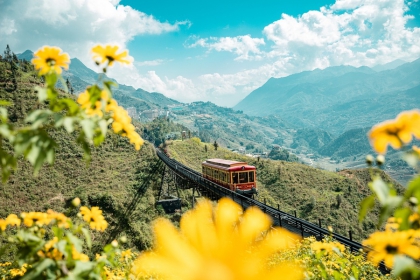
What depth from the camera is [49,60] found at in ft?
6.00

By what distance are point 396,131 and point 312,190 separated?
57.5 meters

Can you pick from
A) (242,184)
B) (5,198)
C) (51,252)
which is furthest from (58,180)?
(51,252)

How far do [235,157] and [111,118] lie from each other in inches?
2542

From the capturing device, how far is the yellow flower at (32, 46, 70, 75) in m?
1.78

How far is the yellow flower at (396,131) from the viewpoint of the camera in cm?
109

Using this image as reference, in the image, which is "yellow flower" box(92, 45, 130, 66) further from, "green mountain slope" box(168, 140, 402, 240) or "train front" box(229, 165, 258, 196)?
"green mountain slope" box(168, 140, 402, 240)

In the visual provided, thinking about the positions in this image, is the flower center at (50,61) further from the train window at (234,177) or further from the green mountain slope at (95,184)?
the green mountain slope at (95,184)

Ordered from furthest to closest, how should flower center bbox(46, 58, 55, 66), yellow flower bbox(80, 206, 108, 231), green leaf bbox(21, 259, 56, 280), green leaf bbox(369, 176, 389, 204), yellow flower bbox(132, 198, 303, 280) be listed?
yellow flower bbox(80, 206, 108, 231), flower center bbox(46, 58, 55, 66), green leaf bbox(21, 259, 56, 280), green leaf bbox(369, 176, 389, 204), yellow flower bbox(132, 198, 303, 280)

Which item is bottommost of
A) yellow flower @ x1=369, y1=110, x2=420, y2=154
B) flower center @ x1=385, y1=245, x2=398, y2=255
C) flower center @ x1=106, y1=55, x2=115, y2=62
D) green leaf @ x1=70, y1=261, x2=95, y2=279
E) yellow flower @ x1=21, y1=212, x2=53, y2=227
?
green leaf @ x1=70, y1=261, x2=95, y2=279

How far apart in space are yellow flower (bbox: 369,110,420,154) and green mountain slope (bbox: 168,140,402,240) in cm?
4125

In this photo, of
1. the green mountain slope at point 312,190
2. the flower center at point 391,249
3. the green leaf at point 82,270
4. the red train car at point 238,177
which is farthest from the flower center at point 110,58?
the green mountain slope at point 312,190

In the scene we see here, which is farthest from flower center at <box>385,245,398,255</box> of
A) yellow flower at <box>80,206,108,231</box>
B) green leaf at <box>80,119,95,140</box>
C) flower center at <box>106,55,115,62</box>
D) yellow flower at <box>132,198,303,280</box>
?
yellow flower at <box>80,206,108,231</box>

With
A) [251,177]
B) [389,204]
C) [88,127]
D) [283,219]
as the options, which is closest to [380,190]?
[389,204]

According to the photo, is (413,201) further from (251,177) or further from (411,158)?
(251,177)
